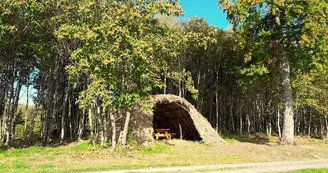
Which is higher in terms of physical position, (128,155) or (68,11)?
(68,11)

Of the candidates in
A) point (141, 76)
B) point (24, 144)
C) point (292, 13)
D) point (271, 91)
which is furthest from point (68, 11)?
point (271, 91)

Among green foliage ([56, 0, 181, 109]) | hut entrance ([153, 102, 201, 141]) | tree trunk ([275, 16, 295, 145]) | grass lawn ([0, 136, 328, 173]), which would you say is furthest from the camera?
hut entrance ([153, 102, 201, 141])

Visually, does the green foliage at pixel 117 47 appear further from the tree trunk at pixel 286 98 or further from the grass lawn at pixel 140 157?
the tree trunk at pixel 286 98

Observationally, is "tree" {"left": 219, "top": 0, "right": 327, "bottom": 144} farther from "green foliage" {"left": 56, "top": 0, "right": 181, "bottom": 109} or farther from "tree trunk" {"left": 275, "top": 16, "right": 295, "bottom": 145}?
"green foliage" {"left": 56, "top": 0, "right": 181, "bottom": 109}

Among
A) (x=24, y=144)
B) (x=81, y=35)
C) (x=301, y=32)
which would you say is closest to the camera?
(x=81, y=35)

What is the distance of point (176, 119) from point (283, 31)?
10343 mm

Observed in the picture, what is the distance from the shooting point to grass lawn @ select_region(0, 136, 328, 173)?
12047 mm

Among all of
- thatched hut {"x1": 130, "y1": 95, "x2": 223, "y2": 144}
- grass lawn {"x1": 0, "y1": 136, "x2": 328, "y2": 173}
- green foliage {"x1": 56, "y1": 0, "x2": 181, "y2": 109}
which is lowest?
grass lawn {"x1": 0, "y1": 136, "x2": 328, "y2": 173}

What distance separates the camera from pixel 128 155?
1558cm

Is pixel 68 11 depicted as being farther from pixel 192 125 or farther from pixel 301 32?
pixel 301 32

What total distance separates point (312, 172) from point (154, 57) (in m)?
9.60

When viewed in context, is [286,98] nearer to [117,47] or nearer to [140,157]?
[140,157]

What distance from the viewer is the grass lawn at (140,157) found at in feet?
39.5

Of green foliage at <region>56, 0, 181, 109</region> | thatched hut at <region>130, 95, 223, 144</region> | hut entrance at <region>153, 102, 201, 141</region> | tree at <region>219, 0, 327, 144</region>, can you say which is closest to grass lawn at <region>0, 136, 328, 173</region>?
thatched hut at <region>130, 95, 223, 144</region>
